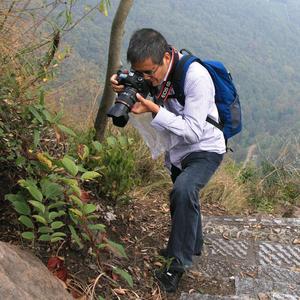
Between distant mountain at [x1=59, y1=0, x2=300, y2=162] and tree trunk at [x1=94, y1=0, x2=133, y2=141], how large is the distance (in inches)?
2630

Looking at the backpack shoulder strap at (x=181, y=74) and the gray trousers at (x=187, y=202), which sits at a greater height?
the backpack shoulder strap at (x=181, y=74)

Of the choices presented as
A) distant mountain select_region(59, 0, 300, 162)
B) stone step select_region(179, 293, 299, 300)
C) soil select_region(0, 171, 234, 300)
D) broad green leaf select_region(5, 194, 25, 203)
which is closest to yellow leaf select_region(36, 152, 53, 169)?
broad green leaf select_region(5, 194, 25, 203)

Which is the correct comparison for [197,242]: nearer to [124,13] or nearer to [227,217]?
[227,217]

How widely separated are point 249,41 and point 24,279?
14283cm

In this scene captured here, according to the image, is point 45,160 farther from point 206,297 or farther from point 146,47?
point 206,297

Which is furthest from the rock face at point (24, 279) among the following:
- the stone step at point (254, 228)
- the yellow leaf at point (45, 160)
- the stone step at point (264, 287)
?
the stone step at point (254, 228)

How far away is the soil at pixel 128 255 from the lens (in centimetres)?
253

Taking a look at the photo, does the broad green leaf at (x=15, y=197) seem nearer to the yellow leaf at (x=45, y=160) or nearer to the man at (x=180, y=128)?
the yellow leaf at (x=45, y=160)

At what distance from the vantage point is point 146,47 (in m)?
2.59

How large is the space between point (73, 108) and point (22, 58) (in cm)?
227

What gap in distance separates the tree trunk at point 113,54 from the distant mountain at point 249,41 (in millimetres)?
66801

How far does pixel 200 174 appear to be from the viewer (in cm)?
280

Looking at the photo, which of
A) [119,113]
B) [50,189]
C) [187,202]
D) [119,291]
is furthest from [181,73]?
[119,291]

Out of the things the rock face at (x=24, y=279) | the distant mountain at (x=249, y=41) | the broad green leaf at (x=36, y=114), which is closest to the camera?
the rock face at (x=24, y=279)
